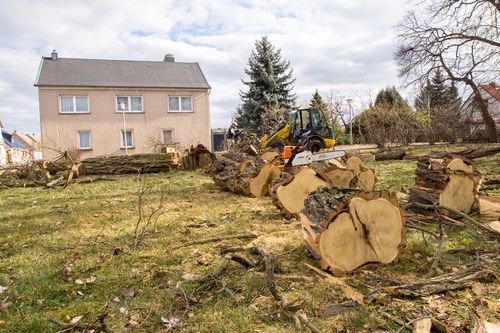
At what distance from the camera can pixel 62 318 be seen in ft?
8.57

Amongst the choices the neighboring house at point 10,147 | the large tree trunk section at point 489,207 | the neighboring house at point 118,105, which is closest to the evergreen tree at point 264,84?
the neighboring house at point 118,105

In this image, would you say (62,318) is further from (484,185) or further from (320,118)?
(320,118)

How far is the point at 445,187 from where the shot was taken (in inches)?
193

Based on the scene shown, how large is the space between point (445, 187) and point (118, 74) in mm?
25324

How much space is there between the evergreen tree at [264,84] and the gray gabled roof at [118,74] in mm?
4234

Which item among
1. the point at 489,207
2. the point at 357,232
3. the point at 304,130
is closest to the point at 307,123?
the point at 304,130

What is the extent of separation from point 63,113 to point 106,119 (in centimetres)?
272

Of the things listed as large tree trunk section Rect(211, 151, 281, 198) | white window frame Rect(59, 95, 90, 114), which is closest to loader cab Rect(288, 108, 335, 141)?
large tree trunk section Rect(211, 151, 281, 198)

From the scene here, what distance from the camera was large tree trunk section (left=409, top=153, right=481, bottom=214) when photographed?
4926 millimetres

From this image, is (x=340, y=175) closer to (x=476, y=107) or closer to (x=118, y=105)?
(x=476, y=107)

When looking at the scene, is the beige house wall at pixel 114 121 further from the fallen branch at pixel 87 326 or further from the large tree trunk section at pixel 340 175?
the fallen branch at pixel 87 326

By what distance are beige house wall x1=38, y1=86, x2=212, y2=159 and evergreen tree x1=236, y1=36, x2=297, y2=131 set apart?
408 cm

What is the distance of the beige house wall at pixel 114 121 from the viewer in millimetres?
23141

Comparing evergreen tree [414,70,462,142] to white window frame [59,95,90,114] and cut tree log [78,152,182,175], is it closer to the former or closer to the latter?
cut tree log [78,152,182,175]
